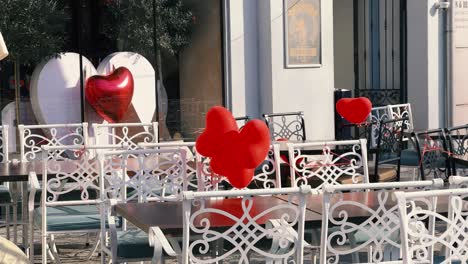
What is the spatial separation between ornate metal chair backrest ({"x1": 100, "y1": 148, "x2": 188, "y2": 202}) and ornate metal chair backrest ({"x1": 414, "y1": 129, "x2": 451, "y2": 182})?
201 centimetres

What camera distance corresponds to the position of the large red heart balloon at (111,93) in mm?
10741

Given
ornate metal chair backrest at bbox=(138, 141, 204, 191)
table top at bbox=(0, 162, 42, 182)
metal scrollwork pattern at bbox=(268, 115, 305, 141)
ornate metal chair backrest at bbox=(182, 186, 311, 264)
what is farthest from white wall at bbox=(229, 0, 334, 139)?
ornate metal chair backrest at bbox=(182, 186, 311, 264)

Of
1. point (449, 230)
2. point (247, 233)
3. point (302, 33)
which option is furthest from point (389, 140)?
point (449, 230)

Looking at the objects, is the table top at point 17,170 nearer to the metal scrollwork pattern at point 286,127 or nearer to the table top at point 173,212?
the table top at point 173,212

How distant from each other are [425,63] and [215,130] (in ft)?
29.0

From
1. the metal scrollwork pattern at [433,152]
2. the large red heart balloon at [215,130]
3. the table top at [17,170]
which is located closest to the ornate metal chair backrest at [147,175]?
the table top at [17,170]

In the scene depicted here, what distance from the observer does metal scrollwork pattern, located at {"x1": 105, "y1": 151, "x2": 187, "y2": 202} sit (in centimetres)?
579

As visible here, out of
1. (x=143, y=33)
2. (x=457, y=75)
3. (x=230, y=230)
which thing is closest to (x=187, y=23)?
(x=143, y=33)

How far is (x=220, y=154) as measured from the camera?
15.3 feet

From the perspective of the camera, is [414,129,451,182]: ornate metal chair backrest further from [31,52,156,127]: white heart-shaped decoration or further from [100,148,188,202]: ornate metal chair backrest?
[31,52,156,127]: white heart-shaped decoration

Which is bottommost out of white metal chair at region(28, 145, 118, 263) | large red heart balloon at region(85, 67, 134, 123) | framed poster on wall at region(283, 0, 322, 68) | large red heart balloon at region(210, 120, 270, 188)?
white metal chair at region(28, 145, 118, 263)

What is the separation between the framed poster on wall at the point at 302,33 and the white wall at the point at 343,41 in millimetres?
Result: 4358

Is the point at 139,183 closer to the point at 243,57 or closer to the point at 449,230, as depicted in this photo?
the point at 449,230

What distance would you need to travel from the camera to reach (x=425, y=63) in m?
13.0
